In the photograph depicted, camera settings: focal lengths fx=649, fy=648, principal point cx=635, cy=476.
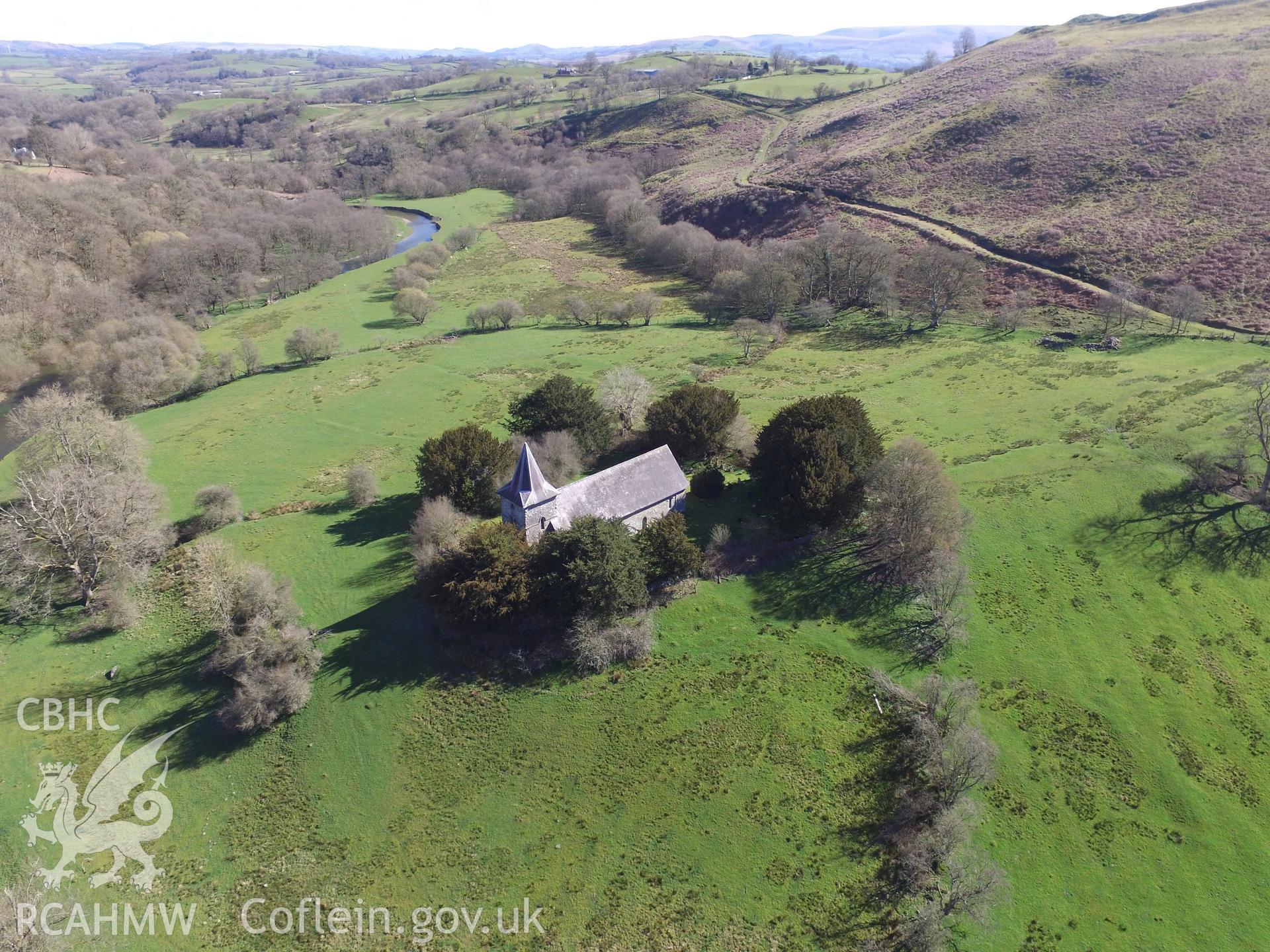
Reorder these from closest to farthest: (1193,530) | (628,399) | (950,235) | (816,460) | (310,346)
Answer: (1193,530)
(816,460)
(628,399)
(310,346)
(950,235)

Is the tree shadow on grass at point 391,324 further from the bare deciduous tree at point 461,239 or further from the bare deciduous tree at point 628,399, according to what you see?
the bare deciduous tree at point 628,399

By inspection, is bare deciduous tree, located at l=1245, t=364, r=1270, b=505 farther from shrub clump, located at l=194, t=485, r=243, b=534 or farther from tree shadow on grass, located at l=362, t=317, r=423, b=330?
tree shadow on grass, located at l=362, t=317, r=423, b=330

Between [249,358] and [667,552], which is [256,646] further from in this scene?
[249,358]

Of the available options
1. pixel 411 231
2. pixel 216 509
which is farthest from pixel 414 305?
pixel 411 231

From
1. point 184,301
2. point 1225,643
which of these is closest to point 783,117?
point 184,301

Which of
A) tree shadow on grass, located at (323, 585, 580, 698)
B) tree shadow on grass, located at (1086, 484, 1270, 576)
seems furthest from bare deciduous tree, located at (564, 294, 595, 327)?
tree shadow on grass, located at (1086, 484, 1270, 576)

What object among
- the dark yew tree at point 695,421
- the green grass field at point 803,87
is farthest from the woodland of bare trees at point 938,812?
the green grass field at point 803,87
